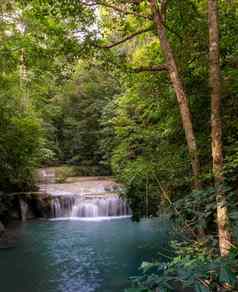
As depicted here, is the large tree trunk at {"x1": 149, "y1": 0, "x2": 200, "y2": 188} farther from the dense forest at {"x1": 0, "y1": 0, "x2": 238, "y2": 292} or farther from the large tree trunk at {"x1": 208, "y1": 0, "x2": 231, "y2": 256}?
the large tree trunk at {"x1": 208, "y1": 0, "x2": 231, "y2": 256}

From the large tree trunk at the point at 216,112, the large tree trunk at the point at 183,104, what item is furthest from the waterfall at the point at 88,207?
the large tree trunk at the point at 216,112

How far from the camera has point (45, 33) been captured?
5.29 meters

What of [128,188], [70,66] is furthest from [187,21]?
[128,188]

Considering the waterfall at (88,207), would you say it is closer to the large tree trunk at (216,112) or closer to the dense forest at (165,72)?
the dense forest at (165,72)

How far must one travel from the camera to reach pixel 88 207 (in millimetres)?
15383

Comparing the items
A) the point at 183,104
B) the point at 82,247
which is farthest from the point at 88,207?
the point at 183,104

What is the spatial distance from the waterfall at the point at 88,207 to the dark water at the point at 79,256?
80.0 inches

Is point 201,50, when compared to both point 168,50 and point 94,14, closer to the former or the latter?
point 168,50

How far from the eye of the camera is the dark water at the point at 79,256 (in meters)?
7.27

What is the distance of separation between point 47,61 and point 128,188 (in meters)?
3.16

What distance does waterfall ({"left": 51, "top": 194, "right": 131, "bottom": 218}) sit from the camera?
15242 mm

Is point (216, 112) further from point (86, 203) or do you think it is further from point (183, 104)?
point (86, 203)

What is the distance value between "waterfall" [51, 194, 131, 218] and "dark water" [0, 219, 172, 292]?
2.03 meters

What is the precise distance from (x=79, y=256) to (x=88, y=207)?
624cm
